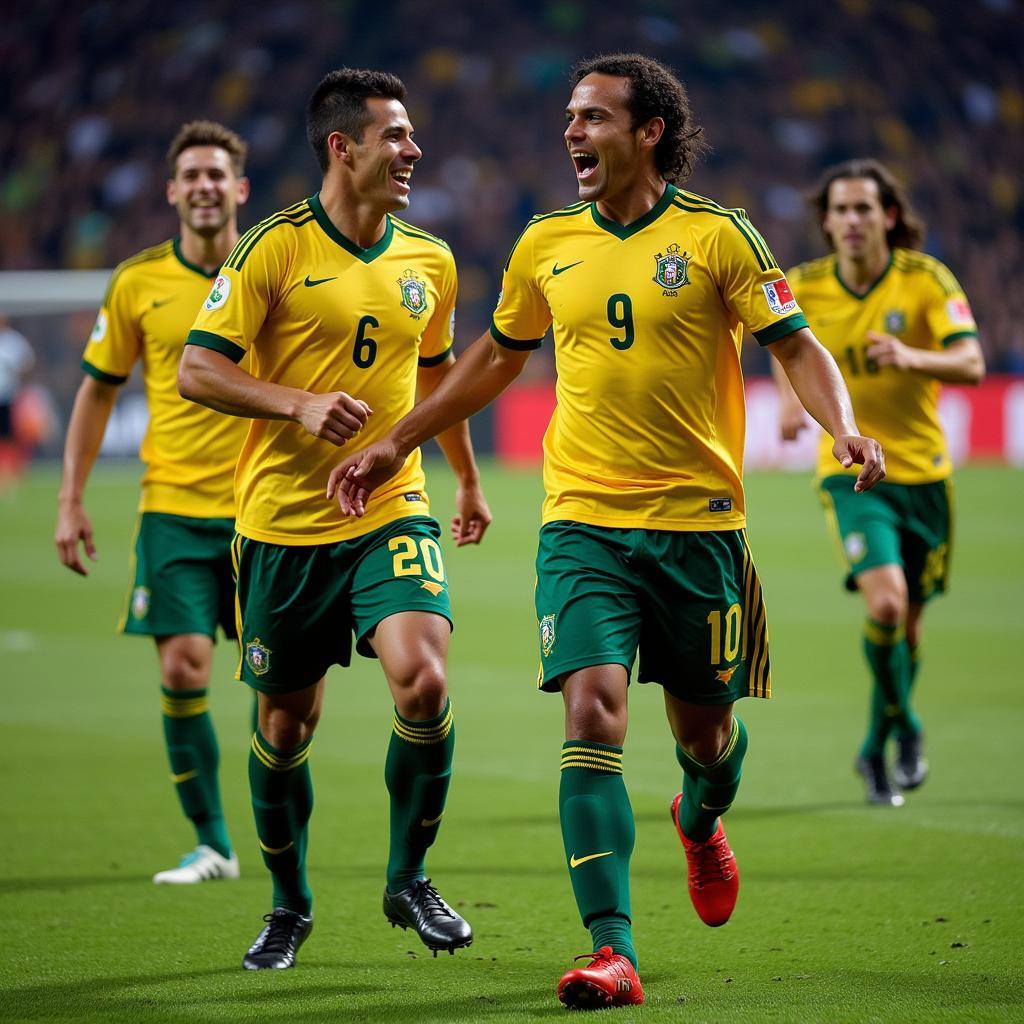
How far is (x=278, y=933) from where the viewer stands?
4.55m

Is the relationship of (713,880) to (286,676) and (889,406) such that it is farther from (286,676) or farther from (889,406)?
(889,406)

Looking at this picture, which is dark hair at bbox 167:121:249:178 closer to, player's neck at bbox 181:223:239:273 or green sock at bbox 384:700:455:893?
player's neck at bbox 181:223:239:273

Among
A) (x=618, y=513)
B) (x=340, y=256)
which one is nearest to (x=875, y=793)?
(x=618, y=513)

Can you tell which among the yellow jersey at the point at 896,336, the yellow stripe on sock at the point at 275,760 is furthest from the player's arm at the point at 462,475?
the yellow jersey at the point at 896,336

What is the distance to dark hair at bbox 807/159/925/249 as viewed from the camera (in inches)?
287

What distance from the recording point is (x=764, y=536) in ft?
57.4

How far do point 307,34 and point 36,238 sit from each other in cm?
733

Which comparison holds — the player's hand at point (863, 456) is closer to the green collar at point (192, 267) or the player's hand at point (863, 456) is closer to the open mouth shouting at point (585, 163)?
the open mouth shouting at point (585, 163)

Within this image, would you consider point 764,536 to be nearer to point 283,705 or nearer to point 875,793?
point 875,793

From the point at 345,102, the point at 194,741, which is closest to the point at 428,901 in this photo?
the point at 194,741

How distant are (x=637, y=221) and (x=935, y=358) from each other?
9.22 ft

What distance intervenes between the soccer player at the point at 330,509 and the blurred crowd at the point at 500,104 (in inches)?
1045

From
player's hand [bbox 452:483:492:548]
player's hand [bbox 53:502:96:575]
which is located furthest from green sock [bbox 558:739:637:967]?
player's hand [bbox 53:502:96:575]

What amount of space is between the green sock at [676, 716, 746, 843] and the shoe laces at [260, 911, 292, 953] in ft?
3.73
